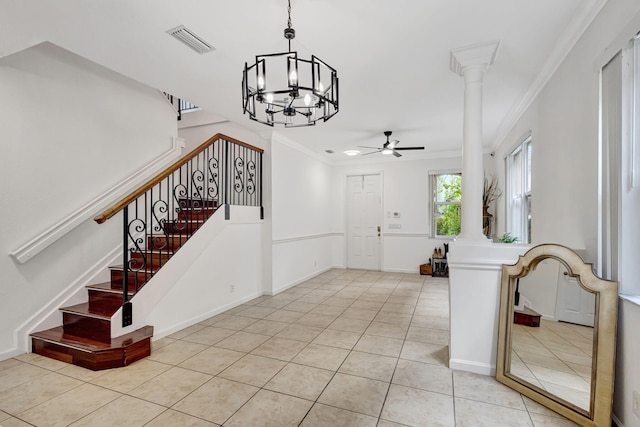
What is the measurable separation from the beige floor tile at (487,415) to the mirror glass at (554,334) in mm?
312

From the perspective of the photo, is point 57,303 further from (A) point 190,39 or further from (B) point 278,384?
(A) point 190,39

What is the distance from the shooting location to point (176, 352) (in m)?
2.88

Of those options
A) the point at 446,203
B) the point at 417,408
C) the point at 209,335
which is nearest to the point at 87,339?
the point at 209,335

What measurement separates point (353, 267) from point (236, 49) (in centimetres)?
581

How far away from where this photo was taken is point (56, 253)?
10.2 ft

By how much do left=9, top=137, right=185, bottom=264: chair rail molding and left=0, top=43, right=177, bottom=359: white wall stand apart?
0.24ft

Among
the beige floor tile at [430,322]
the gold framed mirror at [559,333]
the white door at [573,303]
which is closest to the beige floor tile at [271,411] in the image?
the gold framed mirror at [559,333]

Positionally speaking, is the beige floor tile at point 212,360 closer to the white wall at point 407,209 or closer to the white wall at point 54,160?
the white wall at point 54,160

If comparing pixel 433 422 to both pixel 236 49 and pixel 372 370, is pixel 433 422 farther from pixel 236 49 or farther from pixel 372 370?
pixel 236 49

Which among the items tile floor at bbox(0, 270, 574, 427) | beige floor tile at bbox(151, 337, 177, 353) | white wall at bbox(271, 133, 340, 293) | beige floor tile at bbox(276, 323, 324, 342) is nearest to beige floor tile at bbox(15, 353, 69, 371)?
tile floor at bbox(0, 270, 574, 427)

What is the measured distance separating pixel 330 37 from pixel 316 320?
3.06m

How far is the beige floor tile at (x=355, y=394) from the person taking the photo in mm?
2031

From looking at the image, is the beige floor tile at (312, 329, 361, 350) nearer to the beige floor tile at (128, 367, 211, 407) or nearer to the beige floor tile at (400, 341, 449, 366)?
the beige floor tile at (400, 341, 449, 366)

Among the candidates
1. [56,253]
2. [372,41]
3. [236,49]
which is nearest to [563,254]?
[372,41]
